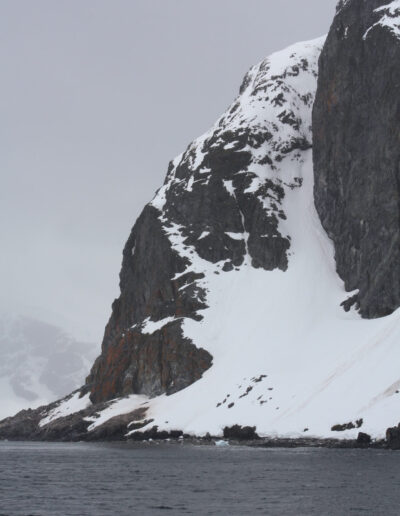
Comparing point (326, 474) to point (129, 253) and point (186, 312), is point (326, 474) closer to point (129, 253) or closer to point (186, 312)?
point (186, 312)

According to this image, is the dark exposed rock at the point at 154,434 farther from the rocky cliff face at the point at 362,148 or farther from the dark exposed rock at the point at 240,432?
the rocky cliff face at the point at 362,148

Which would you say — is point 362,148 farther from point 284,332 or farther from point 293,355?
point 293,355

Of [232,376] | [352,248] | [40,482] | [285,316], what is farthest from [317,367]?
[40,482]

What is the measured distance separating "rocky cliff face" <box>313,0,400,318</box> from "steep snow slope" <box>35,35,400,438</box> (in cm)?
651

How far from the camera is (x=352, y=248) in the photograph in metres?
134

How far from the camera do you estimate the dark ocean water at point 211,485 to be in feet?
112

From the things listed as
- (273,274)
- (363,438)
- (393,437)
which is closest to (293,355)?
(273,274)

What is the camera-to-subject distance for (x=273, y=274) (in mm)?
145125

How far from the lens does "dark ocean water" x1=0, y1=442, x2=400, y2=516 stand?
34.1m

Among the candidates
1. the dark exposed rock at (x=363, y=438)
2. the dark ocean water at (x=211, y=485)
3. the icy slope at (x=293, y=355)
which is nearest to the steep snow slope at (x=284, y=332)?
the icy slope at (x=293, y=355)

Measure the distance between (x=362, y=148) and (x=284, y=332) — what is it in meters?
38.3

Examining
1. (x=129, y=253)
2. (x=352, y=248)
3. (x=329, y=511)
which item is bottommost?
(x=329, y=511)

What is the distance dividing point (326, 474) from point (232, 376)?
70.3 metres

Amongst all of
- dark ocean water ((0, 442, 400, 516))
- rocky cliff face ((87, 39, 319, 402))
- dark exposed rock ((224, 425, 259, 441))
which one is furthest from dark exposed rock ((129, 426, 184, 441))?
dark ocean water ((0, 442, 400, 516))
